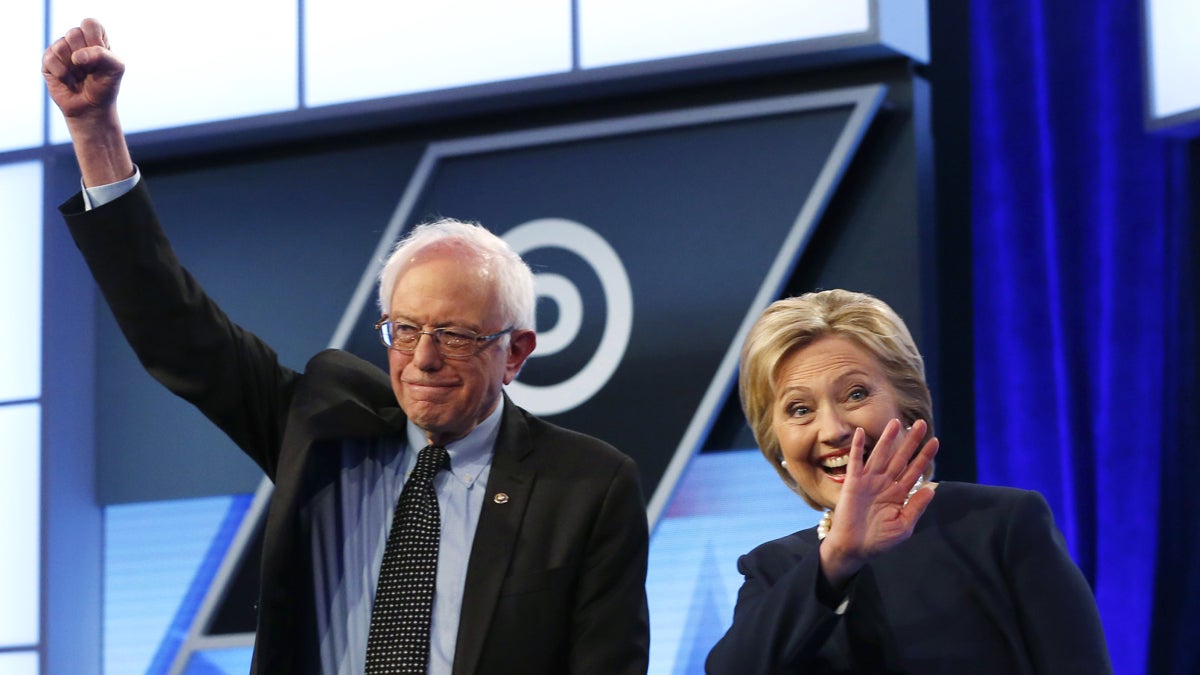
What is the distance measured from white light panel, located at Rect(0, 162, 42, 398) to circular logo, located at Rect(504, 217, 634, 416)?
152 centimetres

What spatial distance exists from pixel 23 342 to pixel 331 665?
2.73 metres

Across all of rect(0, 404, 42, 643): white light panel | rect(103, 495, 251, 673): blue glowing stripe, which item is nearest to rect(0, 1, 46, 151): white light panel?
rect(0, 404, 42, 643): white light panel

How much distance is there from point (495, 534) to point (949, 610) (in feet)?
1.91

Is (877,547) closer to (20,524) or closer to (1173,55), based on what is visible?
(1173,55)

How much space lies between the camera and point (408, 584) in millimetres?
1914

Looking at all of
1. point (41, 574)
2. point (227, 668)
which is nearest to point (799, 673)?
point (227, 668)

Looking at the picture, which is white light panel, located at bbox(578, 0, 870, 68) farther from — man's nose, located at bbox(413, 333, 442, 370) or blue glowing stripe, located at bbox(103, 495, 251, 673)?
man's nose, located at bbox(413, 333, 442, 370)

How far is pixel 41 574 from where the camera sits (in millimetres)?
4133

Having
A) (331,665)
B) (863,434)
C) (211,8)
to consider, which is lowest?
(331,665)

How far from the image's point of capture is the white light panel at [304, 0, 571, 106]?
3793mm

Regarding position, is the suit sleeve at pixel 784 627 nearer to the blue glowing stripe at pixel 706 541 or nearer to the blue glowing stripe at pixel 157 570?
the blue glowing stripe at pixel 706 541

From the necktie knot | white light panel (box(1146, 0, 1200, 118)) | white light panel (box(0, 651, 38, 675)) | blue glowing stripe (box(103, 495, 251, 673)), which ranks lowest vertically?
white light panel (box(0, 651, 38, 675))

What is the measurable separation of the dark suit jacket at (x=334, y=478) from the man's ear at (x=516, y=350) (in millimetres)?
68

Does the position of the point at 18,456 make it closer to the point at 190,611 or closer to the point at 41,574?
the point at 41,574
